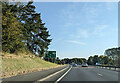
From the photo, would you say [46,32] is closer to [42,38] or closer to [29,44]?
[42,38]

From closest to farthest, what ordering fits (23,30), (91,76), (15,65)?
(91,76), (15,65), (23,30)

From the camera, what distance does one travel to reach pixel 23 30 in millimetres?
42375

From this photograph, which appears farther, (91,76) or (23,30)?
(23,30)

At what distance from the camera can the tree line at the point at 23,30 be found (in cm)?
2127

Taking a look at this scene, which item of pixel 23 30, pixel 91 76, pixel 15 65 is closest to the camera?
pixel 91 76

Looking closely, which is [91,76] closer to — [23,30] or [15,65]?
[15,65]

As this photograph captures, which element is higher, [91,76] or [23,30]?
[23,30]

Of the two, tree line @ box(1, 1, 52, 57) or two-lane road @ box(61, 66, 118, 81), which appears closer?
two-lane road @ box(61, 66, 118, 81)

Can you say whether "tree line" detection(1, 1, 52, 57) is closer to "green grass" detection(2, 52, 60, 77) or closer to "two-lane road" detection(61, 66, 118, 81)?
"green grass" detection(2, 52, 60, 77)

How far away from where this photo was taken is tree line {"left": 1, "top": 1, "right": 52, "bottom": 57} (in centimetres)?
2127

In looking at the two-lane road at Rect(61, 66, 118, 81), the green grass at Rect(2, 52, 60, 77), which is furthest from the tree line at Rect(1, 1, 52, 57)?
the two-lane road at Rect(61, 66, 118, 81)

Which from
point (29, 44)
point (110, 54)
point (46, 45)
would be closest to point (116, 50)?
point (110, 54)

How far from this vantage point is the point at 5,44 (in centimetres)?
2261

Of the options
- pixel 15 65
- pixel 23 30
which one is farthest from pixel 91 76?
pixel 23 30
